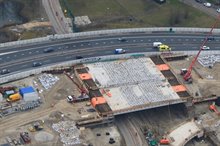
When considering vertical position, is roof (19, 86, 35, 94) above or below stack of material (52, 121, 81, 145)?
above

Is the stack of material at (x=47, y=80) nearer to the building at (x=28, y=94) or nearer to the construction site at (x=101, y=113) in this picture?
the construction site at (x=101, y=113)

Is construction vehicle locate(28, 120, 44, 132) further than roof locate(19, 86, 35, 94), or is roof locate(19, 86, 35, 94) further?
roof locate(19, 86, 35, 94)

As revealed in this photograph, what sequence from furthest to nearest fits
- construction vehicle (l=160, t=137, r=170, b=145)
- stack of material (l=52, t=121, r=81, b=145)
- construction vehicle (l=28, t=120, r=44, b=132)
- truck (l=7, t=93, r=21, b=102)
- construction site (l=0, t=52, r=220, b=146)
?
truck (l=7, t=93, r=21, b=102)
construction vehicle (l=160, t=137, r=170, b=145)
construction site (l=0, t=52, r=220, b=146)
construction vehicle (l=28, t=120, r=44, b=132)
stack of material (l=52, t=121, r=81, b=145)

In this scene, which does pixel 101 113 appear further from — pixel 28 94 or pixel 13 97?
pixel 13 97

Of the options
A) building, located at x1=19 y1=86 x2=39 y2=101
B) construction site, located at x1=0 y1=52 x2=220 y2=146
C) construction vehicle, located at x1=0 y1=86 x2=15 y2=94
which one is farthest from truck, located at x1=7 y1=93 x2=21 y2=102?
construction vehicle, located at x1=0 y1=86 x2=15 y2=94

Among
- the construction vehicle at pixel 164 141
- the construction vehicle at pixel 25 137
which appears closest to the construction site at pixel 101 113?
the construction vehicle at pixel 164 141

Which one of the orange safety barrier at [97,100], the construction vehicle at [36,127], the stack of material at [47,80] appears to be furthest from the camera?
the stack of material at [47,80]

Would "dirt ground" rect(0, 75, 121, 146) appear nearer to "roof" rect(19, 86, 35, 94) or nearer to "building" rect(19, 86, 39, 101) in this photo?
"building" rect(19, 86, 39, 101)

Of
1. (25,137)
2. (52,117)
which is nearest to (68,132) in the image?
(52,117)
